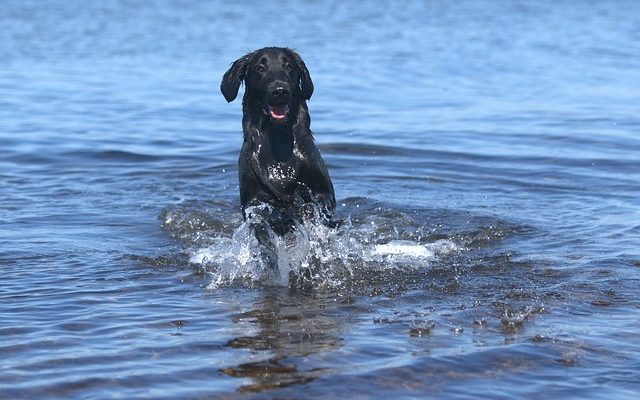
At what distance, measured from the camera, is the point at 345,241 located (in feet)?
26.5

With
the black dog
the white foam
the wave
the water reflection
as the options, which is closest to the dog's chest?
the black dog

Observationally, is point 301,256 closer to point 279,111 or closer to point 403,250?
point 403,250

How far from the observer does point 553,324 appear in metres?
6.43

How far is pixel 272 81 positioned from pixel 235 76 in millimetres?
524

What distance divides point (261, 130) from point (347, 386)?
2697mm

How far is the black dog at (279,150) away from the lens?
767 cm

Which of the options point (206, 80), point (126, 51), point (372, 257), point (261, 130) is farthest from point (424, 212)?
point (126, 51)

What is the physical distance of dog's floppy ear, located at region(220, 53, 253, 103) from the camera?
25.8ft

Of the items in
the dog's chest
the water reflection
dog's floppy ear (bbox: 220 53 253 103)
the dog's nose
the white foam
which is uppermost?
dog's floppy ear (bbox: 220 53 253 103)

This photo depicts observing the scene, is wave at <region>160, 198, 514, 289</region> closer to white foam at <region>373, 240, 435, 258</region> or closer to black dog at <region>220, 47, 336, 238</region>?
white foam at <region>373, 240, 435, 258</region>

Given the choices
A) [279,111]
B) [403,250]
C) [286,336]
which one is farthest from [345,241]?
[286,336]

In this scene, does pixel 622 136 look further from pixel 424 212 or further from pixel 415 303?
pixel 415 303

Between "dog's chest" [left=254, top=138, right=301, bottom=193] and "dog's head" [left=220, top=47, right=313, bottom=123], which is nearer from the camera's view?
"dog's head" [left=220, top=47, right=313, bottom=123]

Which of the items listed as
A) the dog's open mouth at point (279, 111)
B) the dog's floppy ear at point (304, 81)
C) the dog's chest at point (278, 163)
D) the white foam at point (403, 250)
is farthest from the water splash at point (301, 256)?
the dog's floppy ear at point (304, 81)
